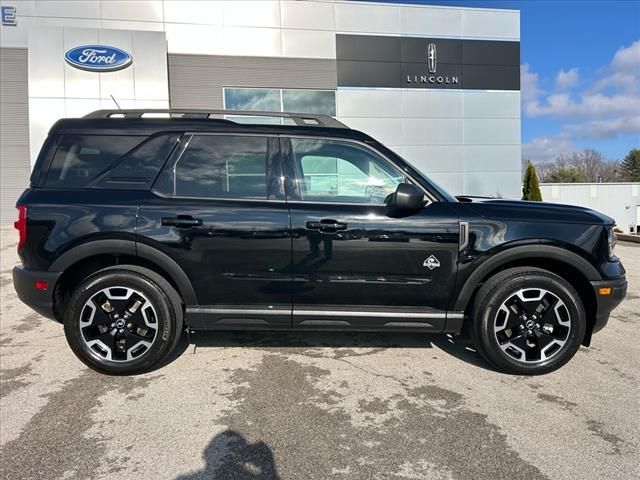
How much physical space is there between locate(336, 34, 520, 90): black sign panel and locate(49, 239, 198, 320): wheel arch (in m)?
14.4

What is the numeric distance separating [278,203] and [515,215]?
74.7 inches

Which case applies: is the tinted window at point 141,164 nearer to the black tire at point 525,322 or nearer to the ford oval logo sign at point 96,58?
the black tire at point 525,322

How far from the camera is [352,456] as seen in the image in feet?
7.93

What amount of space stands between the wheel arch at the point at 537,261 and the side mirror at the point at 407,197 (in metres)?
0.74

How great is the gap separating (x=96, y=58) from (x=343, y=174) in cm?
1364

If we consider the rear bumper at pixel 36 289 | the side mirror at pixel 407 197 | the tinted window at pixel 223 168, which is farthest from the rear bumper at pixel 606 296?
the rear bumper at pixel 36 289

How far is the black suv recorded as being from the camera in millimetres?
3275

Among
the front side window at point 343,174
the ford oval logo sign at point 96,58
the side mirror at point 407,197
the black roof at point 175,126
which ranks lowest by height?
the side mirror at point 407,197

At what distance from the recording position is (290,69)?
15812 millimetres

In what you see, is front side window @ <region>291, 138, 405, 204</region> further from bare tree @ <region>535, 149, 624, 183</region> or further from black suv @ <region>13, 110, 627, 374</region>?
bare tree @ <region>535, 149, 624, 183</region>

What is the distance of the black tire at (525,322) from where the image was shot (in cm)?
333

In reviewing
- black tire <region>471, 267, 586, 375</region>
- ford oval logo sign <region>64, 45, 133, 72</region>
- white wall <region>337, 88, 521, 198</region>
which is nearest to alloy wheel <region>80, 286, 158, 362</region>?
black tire <region>471, 267, 586, 375</region>

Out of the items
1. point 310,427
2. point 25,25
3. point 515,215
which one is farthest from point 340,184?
point 25,25

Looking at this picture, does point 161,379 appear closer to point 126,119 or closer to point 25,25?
point 126,119
